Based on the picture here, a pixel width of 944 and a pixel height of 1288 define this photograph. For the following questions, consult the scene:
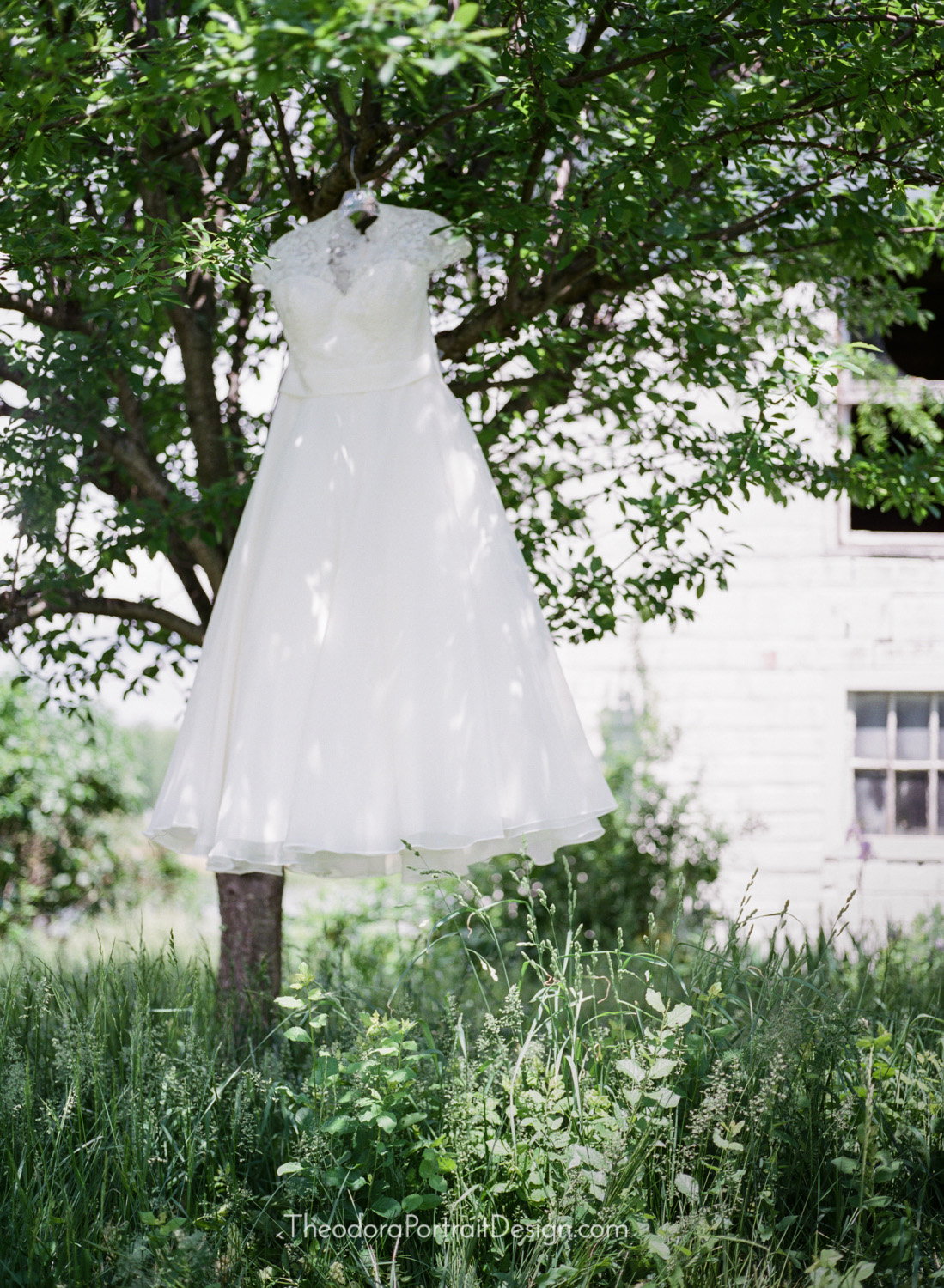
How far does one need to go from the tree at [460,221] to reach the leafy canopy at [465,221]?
11 mm

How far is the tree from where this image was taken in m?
1.88

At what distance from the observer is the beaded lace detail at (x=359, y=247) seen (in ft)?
7.03

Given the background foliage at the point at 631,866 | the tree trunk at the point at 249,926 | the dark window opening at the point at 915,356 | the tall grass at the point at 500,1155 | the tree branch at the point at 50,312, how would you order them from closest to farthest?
1. the tall grass at the point at 500,1155
2. the tree branch at the point at 50,312
3. the tree trunk at the point at 249,926
4. the background foliage at the point at 631,866
5. the dark window opening at the point at 915,356

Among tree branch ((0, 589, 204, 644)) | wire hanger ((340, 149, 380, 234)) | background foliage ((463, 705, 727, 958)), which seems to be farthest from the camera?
background foliage ((463, 705, 727, 958))

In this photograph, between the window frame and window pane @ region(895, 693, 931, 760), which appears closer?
the window frame

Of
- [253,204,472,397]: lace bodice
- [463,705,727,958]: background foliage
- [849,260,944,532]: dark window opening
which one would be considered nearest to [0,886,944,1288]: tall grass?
[253,204,472,397]: lace bodice

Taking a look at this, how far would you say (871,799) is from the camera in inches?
219

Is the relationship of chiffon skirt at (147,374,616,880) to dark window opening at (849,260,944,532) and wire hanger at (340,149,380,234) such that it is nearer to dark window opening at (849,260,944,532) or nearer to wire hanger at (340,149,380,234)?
wire hanger at (340,149,380,234)

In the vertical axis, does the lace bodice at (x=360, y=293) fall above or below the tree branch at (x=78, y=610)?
above

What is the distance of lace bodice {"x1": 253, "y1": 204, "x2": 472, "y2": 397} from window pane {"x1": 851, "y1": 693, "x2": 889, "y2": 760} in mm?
4080

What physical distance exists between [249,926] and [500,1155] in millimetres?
1236

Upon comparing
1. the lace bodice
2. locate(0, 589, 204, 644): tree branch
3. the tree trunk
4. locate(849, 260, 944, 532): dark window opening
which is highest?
locate(849, 260, 944, 532): dark window opening

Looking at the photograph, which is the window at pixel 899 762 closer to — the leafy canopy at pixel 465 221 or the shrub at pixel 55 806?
the leafy canopy at pixel 465 221

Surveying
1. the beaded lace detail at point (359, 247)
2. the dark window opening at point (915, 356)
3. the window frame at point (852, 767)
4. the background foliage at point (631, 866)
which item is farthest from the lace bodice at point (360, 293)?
the dark window opening at point (915, 356)
